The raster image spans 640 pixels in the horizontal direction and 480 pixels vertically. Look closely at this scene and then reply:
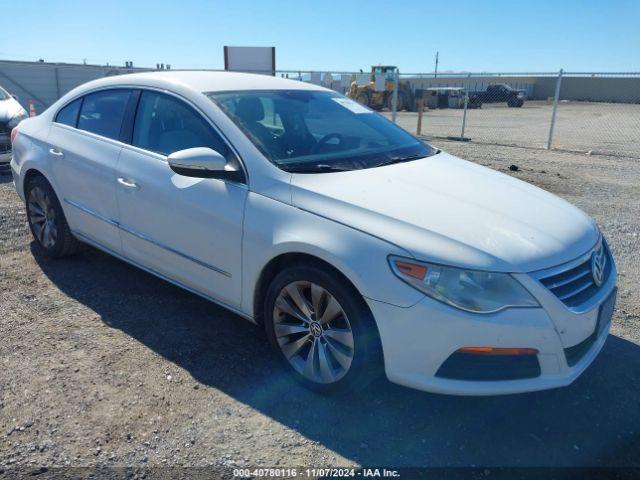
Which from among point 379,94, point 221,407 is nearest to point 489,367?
point 221,407

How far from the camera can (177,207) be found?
3.30m

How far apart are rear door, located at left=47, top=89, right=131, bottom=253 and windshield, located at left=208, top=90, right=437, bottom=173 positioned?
999 mm

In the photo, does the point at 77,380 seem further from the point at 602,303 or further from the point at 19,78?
the point at 19,78

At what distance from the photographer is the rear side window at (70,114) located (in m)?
4.37

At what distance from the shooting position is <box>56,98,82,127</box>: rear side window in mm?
4367

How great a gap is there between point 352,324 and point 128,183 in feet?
6.40

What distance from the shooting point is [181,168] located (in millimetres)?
3084

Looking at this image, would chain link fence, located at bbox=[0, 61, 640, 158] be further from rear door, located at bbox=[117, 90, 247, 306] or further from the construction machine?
rear door, located at bbox=[117, 90, 247, 306]

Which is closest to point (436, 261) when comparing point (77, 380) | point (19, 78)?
point (77, 380)

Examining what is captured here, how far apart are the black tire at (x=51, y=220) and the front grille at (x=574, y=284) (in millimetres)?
3818

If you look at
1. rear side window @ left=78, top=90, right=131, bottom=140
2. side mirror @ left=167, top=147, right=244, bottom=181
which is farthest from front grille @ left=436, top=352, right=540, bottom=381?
rear side window @ left=78, top=90, right=131, bottom=140

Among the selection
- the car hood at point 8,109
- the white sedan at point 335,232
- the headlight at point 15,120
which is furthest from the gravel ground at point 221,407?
the car hood at point 8,109

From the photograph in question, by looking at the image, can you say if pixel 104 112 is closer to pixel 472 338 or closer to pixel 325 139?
pixel 325 139

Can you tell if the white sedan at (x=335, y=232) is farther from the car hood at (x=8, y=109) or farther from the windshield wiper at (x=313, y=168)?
the car hood at (x=8, y=109)
